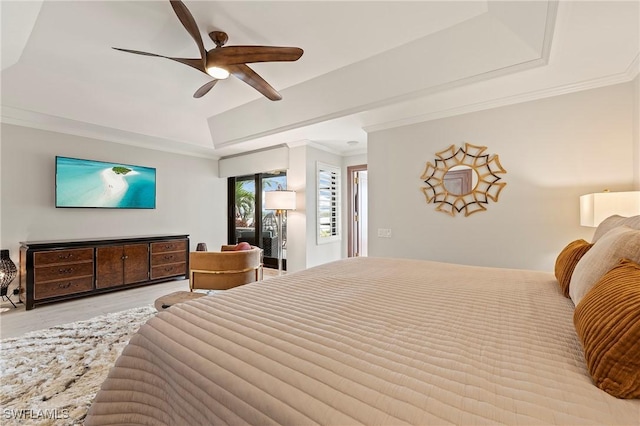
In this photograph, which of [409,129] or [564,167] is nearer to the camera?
[564,167]

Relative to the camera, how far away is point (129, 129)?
3.95 m

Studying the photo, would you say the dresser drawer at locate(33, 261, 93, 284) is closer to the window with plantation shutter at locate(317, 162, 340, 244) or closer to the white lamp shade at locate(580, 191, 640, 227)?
the window with plantation shutter at locate(317, 162, 340, 244)

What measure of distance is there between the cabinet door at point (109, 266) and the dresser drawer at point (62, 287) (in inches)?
4.8

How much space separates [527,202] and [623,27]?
140 centimetres

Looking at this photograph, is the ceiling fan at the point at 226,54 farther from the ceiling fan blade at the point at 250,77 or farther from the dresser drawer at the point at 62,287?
the dresser drawer at the point at 62,287

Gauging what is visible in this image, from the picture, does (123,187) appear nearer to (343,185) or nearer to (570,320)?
(343,185)

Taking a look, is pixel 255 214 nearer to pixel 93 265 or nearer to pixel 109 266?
pixel 109 266

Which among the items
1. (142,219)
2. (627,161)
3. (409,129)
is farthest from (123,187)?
(627,161)

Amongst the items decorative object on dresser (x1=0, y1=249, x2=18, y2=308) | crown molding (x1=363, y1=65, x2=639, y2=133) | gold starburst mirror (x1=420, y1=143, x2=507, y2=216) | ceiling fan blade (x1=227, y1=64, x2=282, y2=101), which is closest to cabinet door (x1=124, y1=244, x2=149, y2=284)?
decorative object on dresser (x1=0, y1=249, x2=18, y2=308)

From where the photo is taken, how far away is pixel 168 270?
440cm

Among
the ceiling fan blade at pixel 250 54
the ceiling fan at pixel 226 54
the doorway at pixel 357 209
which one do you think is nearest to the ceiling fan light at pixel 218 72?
the ceiling fan at pixel 226 54

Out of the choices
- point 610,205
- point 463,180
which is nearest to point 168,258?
point 463,180

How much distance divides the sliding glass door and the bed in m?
4.04

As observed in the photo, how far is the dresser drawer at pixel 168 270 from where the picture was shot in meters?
4.24
